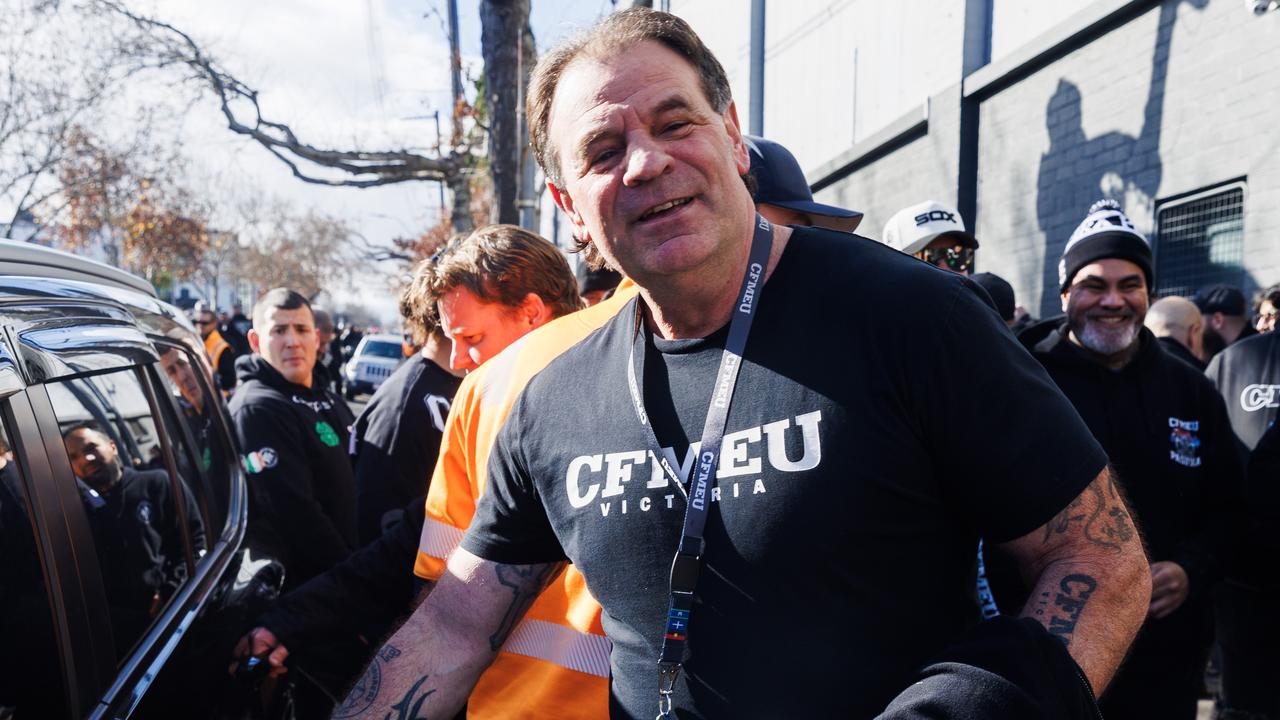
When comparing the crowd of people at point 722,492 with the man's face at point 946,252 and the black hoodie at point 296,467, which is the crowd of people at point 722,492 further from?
the black hoodie at point 296,467

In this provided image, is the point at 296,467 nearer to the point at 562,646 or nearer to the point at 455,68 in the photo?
the point at 562,646

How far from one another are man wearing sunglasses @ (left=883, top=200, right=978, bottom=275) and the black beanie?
388 mm

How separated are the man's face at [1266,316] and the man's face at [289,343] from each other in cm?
517

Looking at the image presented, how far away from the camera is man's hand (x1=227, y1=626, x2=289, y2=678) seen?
2.50 m

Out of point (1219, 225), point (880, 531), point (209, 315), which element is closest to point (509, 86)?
point (1219, 225)

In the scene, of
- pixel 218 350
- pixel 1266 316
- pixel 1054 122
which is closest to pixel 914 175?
pixel 1054 122

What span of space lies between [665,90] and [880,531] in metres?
0.89

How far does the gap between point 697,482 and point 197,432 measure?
221 cm

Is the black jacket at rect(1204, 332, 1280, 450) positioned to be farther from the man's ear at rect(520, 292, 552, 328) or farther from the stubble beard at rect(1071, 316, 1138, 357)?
the man's ear at rect(520, 292, 552, 328)

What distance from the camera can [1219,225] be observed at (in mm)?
6516

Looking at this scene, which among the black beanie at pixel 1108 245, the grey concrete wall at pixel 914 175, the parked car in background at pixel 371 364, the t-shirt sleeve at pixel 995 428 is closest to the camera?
the t-shirt sleeve at pixel 995 428

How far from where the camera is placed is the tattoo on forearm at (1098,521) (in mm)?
1312

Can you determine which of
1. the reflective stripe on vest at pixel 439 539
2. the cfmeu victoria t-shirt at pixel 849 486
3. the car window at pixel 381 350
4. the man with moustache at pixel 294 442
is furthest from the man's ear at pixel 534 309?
the car window at pixel 381 350

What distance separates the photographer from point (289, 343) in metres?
4.94
